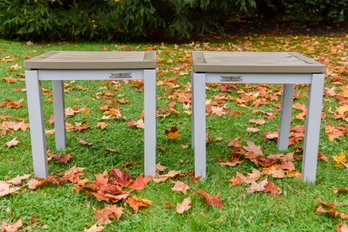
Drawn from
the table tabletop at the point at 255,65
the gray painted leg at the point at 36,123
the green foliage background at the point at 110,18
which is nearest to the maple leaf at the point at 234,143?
the table tabletop at the point at 255,65

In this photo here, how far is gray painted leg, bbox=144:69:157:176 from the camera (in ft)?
7.27

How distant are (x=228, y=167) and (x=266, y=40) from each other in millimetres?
5658

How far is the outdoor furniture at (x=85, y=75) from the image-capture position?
2.17m

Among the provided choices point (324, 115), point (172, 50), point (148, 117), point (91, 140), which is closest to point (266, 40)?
point (172, 50)

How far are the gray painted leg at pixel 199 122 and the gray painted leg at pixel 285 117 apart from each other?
71cm

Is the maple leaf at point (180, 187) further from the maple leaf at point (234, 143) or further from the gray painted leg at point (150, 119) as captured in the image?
the maple leaf at point (234, 143)

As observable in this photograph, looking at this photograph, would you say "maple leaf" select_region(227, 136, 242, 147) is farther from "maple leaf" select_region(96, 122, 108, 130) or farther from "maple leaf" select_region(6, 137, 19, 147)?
"maple leaf" select_region(6, 137, 19, 147)

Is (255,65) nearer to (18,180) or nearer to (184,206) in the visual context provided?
(184,206)

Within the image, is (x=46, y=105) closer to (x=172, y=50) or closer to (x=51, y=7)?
(x=172, y=50)

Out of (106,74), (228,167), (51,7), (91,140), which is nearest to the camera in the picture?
(106,74)

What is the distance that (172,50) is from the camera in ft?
21.7

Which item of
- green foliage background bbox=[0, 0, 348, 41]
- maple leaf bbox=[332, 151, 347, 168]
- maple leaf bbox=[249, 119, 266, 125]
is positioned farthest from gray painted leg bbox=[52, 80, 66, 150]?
green foliage background bbox=[0, 0, 348, 41]

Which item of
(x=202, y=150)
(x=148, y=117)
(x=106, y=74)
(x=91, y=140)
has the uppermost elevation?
(x=106, y=74)

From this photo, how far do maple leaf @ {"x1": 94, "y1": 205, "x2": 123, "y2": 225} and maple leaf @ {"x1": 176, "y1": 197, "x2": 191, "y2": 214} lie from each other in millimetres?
265
